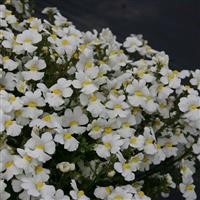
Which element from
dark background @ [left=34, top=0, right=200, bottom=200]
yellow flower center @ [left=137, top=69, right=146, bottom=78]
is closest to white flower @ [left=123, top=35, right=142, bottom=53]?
yellow flower center @ [left=137, top=69, right=146, bottom=78]

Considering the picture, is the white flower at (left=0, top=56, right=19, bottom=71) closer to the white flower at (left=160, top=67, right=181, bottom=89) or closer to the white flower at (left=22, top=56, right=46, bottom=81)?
the white flower at (left=22, top=56, right=46, bottom=81)

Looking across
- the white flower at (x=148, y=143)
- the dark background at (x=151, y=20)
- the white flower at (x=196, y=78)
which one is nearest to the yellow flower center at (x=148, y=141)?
the white flower at (x=148, y=143)

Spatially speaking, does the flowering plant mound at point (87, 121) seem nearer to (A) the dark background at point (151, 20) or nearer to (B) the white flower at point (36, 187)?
(B) the white flower at point (36, 187)

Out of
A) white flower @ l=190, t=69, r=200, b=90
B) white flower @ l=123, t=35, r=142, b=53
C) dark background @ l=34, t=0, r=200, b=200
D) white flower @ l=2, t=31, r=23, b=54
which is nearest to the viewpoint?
white flower @ l=2, t=31, r=23, b=54

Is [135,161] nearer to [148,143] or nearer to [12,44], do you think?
[148,143]

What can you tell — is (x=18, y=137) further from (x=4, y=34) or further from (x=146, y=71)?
(x=146, y=71)

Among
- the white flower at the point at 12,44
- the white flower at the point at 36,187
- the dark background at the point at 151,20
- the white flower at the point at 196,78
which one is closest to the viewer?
the white flower at the point at 36,187
